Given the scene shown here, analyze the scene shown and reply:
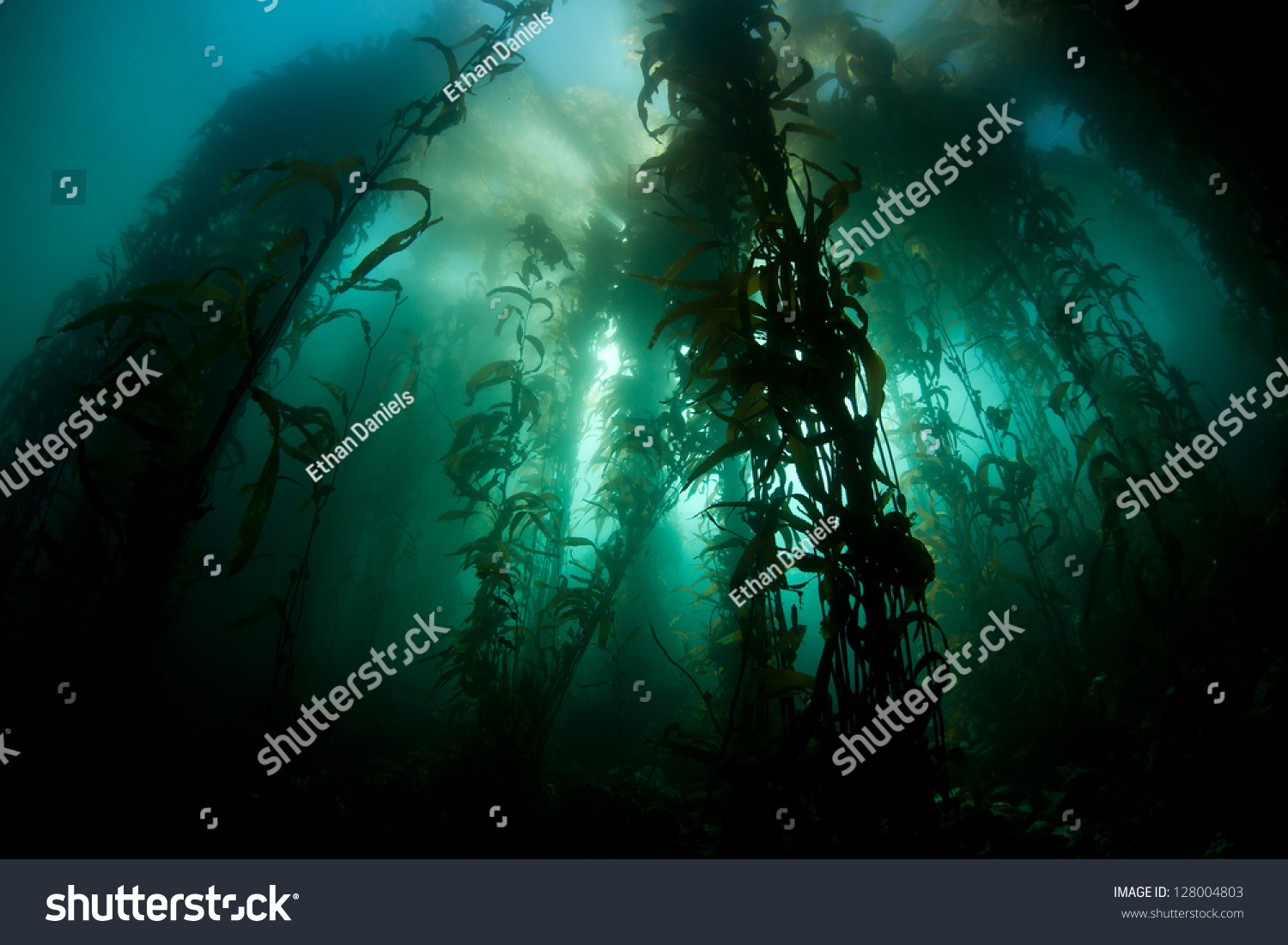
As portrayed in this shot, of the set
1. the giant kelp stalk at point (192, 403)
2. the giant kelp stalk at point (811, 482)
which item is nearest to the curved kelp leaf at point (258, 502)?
the giant kelp stalk at point (192, 403)

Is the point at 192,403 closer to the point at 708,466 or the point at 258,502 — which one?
the point at 258,502

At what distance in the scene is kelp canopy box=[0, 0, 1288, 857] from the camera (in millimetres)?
1077

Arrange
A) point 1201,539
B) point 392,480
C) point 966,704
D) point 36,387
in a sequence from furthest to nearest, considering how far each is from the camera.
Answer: point 392,480, point 36,387, point 966,704, point 1201,539

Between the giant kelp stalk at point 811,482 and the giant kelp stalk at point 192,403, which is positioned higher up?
the giant kelp stalk at point 192,403

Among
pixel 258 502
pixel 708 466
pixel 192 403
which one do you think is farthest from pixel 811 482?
pixel 192 403

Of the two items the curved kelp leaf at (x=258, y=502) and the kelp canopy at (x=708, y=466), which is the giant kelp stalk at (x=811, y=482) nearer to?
the kelp canopy at (x=708, y=466)

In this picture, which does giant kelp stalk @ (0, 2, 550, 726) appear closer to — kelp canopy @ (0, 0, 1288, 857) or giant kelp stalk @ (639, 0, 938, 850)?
kelp canopy @ (0, 0, 1288, 857)

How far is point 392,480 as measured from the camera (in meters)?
6.89

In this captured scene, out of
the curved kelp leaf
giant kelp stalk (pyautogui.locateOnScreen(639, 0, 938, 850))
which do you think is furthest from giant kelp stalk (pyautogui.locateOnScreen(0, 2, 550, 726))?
giant kelp stalk (pyautogui.locateOnScreen(639, 0, 938, 850))

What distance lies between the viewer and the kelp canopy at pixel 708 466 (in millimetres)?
1077
